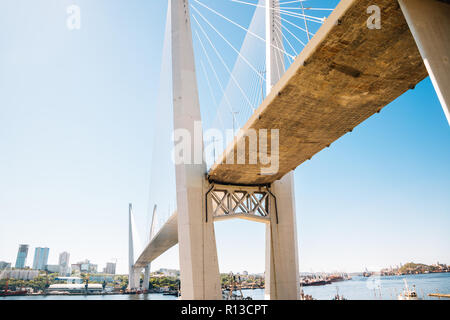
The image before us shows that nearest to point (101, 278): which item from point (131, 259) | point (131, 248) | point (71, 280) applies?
point (71, 280)

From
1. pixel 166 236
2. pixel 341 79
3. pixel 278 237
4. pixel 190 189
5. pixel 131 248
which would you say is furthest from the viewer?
pixel 131 248

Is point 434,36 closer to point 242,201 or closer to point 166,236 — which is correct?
point 242,201

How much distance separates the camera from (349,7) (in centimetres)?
504

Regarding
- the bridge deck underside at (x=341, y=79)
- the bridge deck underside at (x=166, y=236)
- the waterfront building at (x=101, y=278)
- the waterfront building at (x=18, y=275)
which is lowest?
the waterfront building at (x=101, y=278)

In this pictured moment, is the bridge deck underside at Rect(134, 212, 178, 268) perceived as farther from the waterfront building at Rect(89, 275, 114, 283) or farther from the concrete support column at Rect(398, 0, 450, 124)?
the waterfront building at Rect(89, 275, 114, 283)

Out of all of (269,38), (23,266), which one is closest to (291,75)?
(269,38)

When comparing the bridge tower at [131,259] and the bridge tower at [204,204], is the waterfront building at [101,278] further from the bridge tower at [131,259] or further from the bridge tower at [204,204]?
the bridge tower at [204,204]

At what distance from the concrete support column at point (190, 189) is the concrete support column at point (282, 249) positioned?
288 cm

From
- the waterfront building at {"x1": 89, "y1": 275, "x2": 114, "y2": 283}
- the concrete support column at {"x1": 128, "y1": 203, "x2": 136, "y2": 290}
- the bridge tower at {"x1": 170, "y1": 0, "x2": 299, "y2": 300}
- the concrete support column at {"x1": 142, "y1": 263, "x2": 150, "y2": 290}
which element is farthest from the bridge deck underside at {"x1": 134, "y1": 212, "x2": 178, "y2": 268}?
the waterfront building at {"x1": 89, "y1": 275, "x2": 114, "y2": 283}

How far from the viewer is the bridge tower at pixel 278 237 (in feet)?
44.5

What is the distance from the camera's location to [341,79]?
7184mm

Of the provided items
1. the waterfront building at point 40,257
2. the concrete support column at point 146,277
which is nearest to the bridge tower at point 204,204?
the concrete support column at point 146,277

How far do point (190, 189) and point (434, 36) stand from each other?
9.94m
